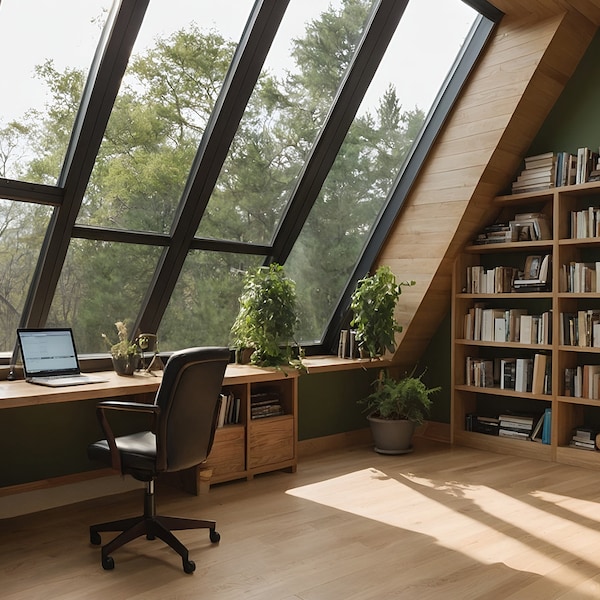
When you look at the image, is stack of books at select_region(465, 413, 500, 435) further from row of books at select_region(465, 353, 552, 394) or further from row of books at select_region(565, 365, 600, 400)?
row of books at select_region(565, 365, 600, 400)

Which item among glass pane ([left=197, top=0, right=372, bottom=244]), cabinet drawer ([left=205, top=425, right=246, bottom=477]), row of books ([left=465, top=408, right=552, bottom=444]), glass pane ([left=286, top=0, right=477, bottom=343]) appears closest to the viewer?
cabinet drawer ([left=205, top=425, right=246, bottom=477])

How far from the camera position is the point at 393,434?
Answer: 537cm

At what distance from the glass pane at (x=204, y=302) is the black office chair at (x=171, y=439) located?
4.84 ft

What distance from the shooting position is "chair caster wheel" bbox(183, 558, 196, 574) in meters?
3.08

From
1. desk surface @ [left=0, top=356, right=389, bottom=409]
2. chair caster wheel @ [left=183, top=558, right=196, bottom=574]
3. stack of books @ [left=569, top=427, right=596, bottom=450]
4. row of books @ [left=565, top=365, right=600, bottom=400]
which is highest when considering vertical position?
desk surface @ [left=0, top=356, right=389, bottom=409]

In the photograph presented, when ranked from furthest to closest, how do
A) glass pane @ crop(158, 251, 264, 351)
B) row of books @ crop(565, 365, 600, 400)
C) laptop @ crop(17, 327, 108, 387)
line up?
row of books @ crop(565, 365, 600, 400) → glass pane @ crop(158, 251, 264, 351) → laptop @ crop(17, 327, 108, 387)

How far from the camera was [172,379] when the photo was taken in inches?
124

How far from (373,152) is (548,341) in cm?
198

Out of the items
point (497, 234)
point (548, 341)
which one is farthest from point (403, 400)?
point (497, 234)

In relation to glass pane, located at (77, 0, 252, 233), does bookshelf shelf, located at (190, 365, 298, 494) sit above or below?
below

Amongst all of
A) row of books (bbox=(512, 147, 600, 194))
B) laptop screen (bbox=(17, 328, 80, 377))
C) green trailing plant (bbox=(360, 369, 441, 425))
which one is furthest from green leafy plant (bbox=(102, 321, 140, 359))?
row of books (bbox=(512, 147, 600, 194))

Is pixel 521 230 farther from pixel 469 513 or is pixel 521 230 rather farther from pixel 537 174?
pixel 469 513

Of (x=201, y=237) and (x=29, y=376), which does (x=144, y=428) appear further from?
(x=201, y=237)

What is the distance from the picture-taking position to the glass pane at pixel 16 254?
396 cm
